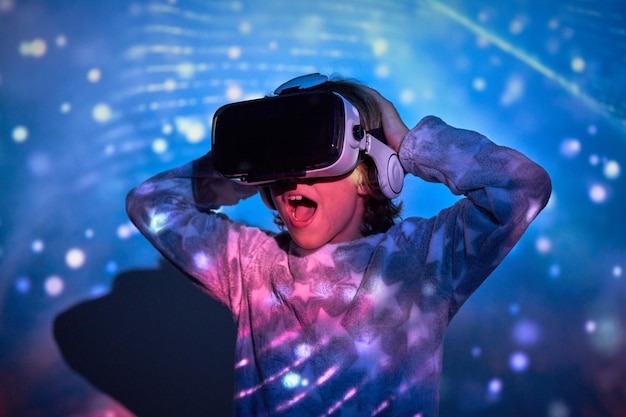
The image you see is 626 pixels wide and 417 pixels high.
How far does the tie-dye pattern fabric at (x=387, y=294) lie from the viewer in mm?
826

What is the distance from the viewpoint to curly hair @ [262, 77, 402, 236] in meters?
0.96

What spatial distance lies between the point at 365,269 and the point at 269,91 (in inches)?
25.2

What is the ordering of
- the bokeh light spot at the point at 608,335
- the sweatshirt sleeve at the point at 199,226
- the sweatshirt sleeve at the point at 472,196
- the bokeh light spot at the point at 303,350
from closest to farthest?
the sweatshirt sleeve at the point at 472,196, the bokeh light spot at the point at 303,350, the sweatshirt sleeve at the point at 199,226, the bokeh light spot at the point at 608,335

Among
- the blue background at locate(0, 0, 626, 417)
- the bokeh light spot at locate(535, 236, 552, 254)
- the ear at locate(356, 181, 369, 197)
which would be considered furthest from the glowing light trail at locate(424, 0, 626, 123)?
the ear at locate(356, 181, 369, 197)

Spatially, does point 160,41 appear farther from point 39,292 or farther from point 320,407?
point 320,407

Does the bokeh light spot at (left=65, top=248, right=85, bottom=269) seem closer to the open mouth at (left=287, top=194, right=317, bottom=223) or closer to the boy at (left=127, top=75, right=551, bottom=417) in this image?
the boy at (left=127, top=75, right=551, bottom=417)

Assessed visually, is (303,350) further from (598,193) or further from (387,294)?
(598,193)

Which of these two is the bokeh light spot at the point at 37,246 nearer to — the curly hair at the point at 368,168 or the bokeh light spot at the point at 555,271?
the curly hair at the point at 368,168

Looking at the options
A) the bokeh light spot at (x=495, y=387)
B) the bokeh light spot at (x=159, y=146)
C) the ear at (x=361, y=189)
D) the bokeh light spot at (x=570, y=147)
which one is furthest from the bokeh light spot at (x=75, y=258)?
the bokeh light spot at (x=570, y=147)

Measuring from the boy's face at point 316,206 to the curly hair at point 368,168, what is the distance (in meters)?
0.02

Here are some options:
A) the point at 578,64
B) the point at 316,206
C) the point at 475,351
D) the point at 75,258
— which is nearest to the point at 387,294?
the point at 316,206

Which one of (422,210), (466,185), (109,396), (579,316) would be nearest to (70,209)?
(109,396)

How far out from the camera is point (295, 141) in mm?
847

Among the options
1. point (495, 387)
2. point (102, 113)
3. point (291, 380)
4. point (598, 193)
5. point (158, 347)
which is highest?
point (102, 113)
